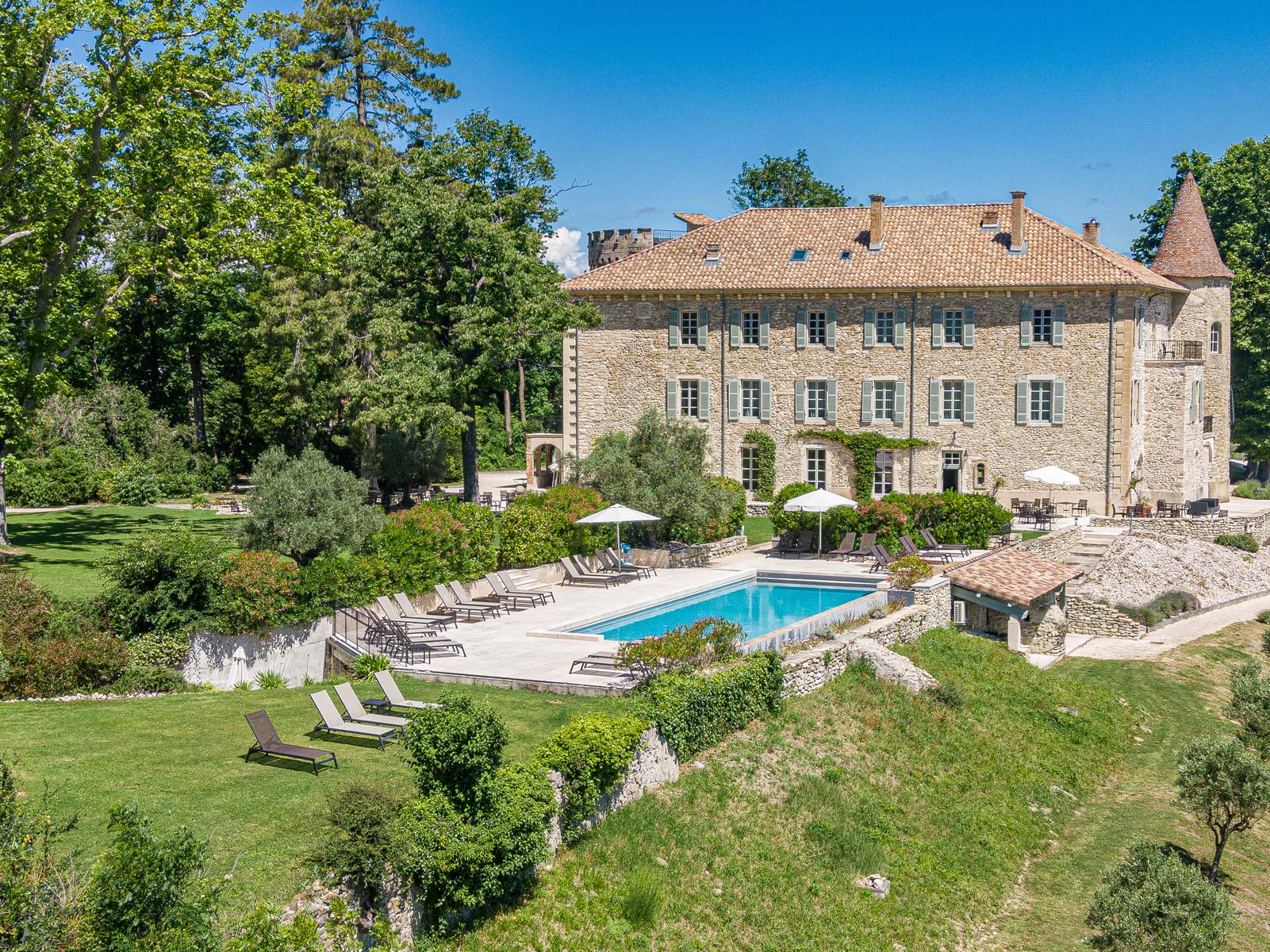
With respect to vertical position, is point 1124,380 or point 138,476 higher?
point 1124,380

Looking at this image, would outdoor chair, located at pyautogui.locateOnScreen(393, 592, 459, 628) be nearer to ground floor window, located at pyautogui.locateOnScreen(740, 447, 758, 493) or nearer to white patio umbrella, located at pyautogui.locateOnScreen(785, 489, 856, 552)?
white patio umbrella, located at pyautogui.locateOnScreen(785, 489, 856, 552)

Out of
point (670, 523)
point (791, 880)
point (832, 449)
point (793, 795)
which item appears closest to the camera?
point (791, 880)

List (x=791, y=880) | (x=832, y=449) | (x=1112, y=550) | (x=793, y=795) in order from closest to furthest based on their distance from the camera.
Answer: (x=791, y=880) → (x=793, y=795) → (x=1112, y=550) → (x=832, y=449)

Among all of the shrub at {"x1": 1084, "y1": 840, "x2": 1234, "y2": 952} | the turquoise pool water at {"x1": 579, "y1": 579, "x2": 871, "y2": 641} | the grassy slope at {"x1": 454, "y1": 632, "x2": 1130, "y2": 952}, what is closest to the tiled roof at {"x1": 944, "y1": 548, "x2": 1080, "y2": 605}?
the turquoise pool water at {"x1": 579, "y1": 579, "x2": 871, "y2": 641}

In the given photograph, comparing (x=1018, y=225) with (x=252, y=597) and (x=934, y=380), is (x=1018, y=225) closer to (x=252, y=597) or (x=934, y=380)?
(x=934, y=380)

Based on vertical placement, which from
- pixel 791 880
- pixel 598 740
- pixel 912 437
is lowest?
pixel 791 880

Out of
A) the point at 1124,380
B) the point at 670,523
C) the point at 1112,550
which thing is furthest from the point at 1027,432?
the point at 670,523

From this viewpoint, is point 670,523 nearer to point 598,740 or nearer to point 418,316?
point 418,316
